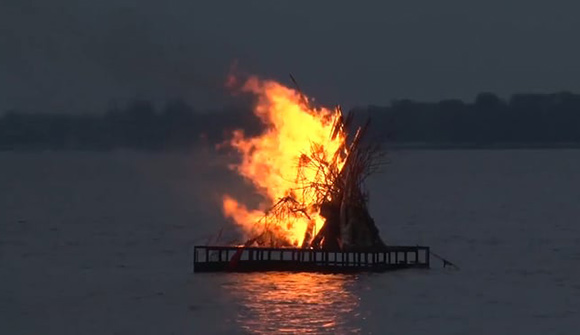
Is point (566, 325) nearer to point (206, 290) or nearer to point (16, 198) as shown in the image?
point (206, 290)

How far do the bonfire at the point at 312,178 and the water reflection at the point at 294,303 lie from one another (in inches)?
101

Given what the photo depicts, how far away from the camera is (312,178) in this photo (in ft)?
269

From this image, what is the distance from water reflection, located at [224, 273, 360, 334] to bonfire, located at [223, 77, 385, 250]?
2.55 metres

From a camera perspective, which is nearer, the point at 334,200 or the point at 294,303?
the point at 294,303

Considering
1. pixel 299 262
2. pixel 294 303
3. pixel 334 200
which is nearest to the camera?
pixel 294 303

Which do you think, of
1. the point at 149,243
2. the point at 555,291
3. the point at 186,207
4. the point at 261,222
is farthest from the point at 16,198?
the point at 555,291

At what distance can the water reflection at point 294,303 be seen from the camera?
65.5 meters

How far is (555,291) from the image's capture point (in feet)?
261

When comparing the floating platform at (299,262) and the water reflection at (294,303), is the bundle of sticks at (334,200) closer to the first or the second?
the floating platform at (299,262)

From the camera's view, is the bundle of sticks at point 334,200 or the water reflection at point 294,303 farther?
the bundle of sticks at point 334,200

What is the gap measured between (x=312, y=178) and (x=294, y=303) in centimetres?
1214

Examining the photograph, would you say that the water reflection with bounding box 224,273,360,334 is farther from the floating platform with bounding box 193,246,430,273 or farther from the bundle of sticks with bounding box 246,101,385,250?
the bundle of sticks with bounding box 246,101,385,250

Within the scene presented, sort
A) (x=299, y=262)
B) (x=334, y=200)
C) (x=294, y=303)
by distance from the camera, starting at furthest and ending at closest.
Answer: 1. (x=334, y=200)
2. (x=299, y=262)
3. (x=294, y=303)

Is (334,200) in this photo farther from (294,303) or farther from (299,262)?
(294,303)
